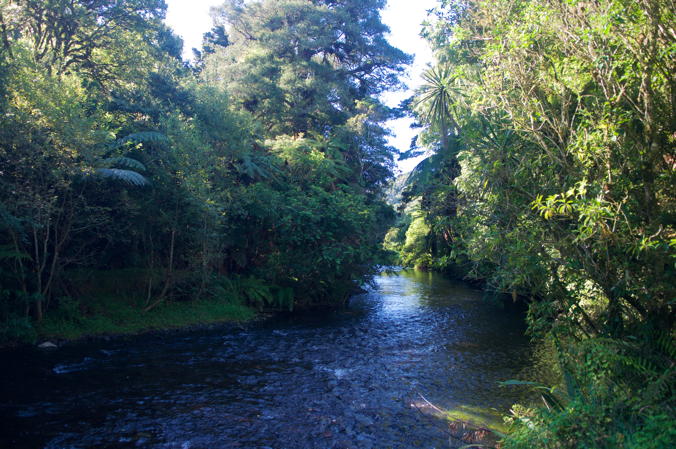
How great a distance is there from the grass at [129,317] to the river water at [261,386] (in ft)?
2.21

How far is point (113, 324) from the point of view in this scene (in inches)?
559

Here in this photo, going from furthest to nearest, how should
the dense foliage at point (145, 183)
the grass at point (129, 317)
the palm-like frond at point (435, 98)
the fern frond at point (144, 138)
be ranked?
1. the palm-like frond at point (435, 98)
2. the fern frond at point (144, 138)
3. the grass at point (129, 317)
4. the dense foliage at point (145, 183)

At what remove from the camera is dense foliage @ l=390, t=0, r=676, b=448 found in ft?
17.7

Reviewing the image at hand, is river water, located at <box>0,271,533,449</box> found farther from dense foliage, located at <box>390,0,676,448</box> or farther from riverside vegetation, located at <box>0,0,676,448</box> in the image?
dense foliage, located at <box>390,0,676,448</box>

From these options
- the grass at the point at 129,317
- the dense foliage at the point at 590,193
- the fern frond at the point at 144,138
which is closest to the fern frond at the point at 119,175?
the fern frond at the point at 144,138

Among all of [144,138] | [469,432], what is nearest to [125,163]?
[144,138]

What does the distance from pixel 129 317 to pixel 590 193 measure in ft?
45.5

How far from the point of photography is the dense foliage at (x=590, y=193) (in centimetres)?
539

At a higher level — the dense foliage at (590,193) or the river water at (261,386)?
the dense foliage at (590,193)

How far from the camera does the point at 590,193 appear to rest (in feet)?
19.7

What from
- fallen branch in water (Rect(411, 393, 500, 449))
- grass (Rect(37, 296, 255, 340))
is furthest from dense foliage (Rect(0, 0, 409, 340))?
fallen branch in water (Rect(411, 393, 500, 449))

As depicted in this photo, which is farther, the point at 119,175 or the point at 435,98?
the point at 435,98

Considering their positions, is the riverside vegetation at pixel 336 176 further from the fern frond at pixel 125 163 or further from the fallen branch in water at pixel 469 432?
the fallen branch in water at pixel 469 432

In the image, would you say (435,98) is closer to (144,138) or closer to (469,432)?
(144,138)
